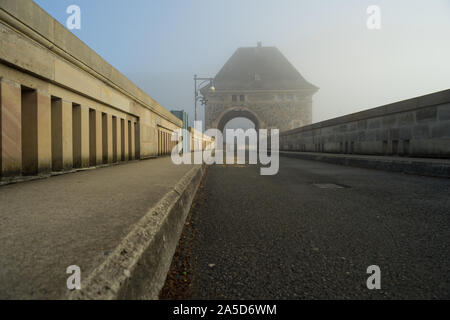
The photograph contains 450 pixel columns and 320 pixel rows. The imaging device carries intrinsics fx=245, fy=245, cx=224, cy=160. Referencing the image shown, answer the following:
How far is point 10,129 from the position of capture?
2.58 metres

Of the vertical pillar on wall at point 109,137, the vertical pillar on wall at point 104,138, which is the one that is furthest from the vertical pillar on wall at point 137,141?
the vertical pillar on wall at point 104,138

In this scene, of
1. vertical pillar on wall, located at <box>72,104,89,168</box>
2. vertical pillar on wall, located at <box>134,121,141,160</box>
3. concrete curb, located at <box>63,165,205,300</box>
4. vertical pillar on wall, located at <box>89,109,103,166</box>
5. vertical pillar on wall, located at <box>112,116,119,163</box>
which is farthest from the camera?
vertical pillar on wall, located at <box>134,121,141,160</box>

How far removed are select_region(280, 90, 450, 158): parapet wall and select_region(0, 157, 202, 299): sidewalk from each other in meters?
6.37

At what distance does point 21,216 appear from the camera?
147 centimetres

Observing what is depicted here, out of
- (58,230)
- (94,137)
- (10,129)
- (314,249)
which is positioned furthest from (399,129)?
(10,129)

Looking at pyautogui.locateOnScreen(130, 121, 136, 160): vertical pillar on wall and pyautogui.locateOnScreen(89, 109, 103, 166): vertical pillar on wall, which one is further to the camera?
pyautogui.locateOnScreen(130, 121, 136, 160): vertical pillar on wall

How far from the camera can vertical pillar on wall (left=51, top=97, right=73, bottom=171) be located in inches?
133

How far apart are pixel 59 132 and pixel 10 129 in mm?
817

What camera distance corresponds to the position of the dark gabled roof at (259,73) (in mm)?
40062

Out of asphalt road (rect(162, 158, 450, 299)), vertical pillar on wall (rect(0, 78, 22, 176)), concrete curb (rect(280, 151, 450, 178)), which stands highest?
vertical pillar on wall (rect(0, 78, 22, 176))

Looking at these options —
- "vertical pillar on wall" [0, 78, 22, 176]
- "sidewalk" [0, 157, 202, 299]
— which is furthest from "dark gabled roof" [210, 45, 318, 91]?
"sidewalk" [0, 157, 202, 299]

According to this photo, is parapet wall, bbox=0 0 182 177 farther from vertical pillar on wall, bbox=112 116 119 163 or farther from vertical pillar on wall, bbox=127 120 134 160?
vertical pillar on wall, bbox=127 120 134 160

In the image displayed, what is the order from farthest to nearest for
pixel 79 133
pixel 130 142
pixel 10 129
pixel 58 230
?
1. pixel 130 142
2. pixel 79 133
3. pixel 10 129
4. pixel 58 230

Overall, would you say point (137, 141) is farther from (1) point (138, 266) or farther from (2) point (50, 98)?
(1) point (138, 266)
